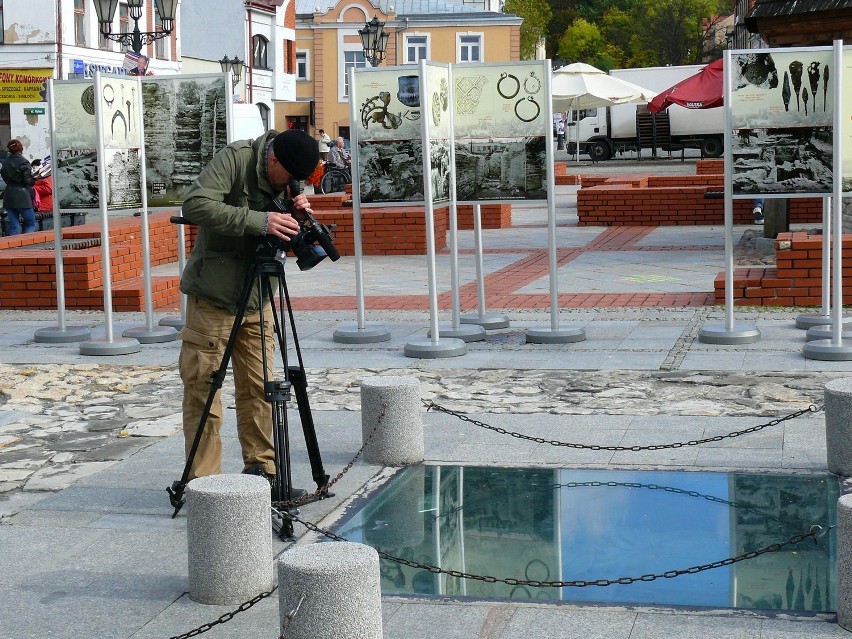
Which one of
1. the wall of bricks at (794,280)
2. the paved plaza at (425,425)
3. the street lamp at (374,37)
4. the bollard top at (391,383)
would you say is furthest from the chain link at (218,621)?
the street lamp at (374,37)

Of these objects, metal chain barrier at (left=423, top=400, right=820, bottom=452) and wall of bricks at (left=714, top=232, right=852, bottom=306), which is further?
wall of bricks at (left=714, top=232, right=852, bottom=306)

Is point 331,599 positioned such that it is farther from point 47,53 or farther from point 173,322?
point 47,53

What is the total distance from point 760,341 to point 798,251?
1715 millimetres

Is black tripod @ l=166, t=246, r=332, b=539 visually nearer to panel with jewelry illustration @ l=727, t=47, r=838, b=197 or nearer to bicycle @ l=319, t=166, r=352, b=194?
panel with jewelry illustration @ l=727, t=47, r=838, b=197

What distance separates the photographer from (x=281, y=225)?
208 inches

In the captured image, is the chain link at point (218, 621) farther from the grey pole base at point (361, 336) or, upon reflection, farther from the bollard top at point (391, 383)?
the grey pole base at point (361, 336)

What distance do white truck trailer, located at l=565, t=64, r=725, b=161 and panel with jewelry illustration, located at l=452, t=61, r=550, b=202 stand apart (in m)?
33.0

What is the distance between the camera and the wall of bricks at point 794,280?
11117mm

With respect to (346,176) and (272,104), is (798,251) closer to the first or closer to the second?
(346,176)

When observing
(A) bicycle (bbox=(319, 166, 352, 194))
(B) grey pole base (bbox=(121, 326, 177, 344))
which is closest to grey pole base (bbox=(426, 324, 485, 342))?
(B) grey pole base (bbox=(121, 326, 177, 344))

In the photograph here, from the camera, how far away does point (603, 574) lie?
4.80 meters

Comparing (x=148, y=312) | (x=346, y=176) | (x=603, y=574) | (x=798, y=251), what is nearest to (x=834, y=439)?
(x=603, y=574)

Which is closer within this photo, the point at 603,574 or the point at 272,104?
the point at 603,574

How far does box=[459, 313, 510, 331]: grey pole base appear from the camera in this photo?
10.8 m
